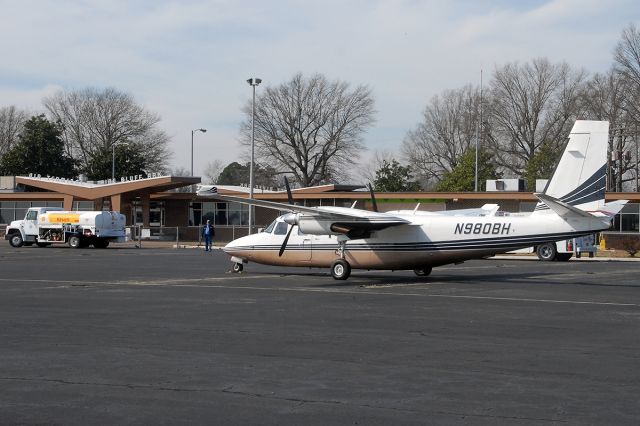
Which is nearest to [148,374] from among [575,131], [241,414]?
[241,414]

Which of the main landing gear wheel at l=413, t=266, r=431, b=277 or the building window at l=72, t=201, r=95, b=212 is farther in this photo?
the building window at l=72, t=201, r=95, b=212

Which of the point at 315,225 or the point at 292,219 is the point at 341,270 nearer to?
the point at 315,225

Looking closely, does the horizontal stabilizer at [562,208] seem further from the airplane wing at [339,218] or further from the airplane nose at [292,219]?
the airplane nose at [292,219]

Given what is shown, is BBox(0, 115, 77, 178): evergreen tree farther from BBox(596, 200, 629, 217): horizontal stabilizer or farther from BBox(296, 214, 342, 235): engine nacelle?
BBox(596, 200, 629, 217): horizontal stabilizer

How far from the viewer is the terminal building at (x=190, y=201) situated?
190 ft

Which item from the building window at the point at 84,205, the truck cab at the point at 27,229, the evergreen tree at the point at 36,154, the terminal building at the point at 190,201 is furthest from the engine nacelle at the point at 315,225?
the evergreen tree at the point at 36,154

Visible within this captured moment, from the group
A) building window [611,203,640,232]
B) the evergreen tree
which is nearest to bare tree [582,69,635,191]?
building window [611,203,640,232]

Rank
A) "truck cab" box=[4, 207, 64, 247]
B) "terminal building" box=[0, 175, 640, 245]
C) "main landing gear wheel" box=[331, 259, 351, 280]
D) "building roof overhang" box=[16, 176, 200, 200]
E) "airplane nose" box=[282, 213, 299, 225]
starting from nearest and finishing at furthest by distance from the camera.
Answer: "main landing gear wheel" box=[331, 259, 351, 280] → "airplane nose" box=[282, 213, 299, 225] → "truck cab" box=[4, 207, 64, 247] → "terminal building" box=[0, 175, 640, 245] → "building roof overhang" box=[16, 176, 200, 200]

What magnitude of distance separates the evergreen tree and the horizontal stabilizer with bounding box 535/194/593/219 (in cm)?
7561

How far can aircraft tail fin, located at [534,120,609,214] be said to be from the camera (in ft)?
78.0

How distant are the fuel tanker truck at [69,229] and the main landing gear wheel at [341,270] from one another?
30.9 meters

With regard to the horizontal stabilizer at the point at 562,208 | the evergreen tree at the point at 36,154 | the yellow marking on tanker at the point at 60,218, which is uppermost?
the evergreen tree at the point at 36,154

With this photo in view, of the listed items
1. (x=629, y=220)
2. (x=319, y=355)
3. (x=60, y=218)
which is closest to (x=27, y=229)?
(x=60, y=218)

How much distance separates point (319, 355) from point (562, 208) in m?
13.2
